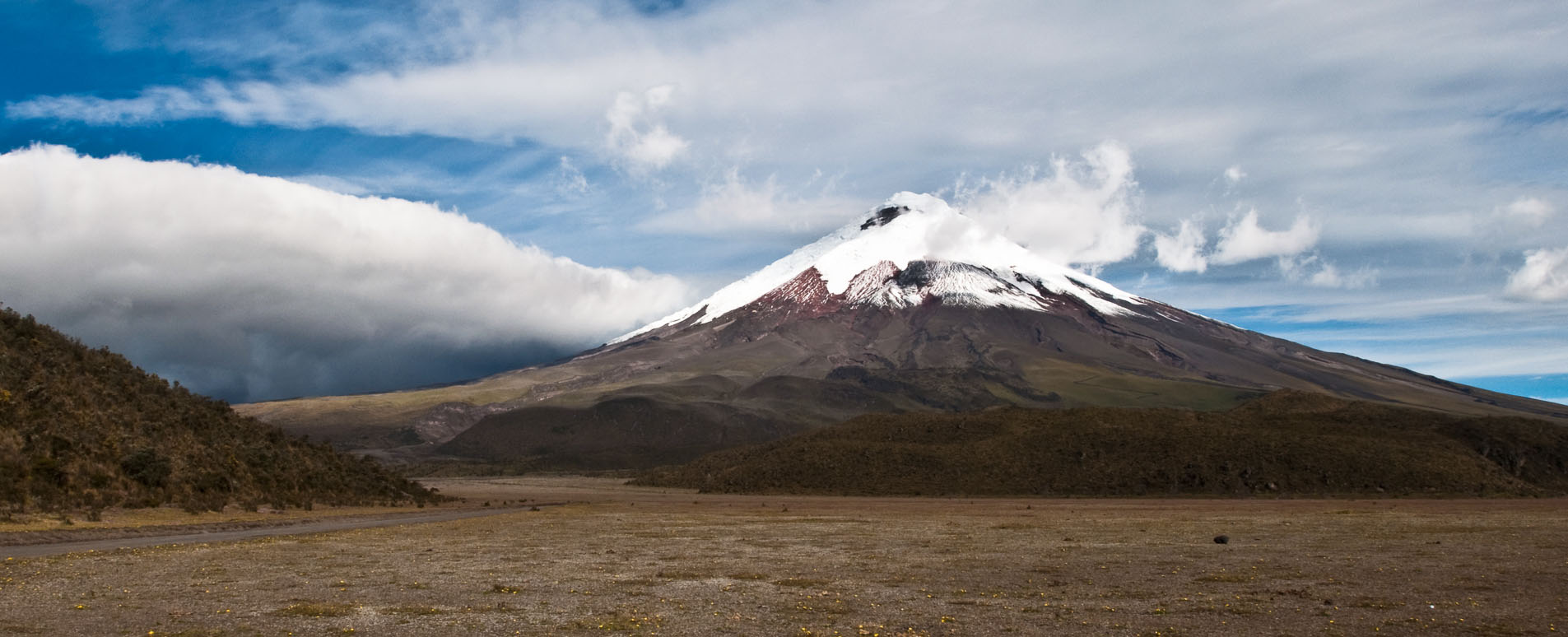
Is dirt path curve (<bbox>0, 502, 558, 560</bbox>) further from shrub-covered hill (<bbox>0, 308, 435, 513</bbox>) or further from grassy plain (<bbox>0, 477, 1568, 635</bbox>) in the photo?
shrub-covered hill (<bbox>0, 308, 435, 513</bbox>)

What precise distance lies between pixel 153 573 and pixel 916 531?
83.0 feet

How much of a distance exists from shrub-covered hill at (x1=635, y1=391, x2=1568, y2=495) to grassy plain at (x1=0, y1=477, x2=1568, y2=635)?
40.2 m

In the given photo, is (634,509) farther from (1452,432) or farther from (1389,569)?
(1452,432)

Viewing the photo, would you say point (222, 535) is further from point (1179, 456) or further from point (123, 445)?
point (1179, 456)

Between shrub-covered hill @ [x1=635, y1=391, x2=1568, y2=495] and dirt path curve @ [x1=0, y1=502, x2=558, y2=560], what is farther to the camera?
shrub-covered hill @ [x1=635, y1=391, x2=1568, y2=495]

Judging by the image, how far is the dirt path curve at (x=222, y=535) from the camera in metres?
25.4

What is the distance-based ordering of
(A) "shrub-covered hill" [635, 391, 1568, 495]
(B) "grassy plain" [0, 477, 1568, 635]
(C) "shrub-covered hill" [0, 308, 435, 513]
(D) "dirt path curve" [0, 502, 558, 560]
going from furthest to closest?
(A) "shrub-covered hill" [635, 391, 1568, 495] → (C) "shrub-covered hill" [0, 308, 435, 513] → (D) "dirt path curve" [0, 502, 558, 560] → (B) "grassy plain" [0, 477, 1568, 635]

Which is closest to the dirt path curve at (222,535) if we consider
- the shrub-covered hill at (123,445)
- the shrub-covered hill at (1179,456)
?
the shrub-covered hill at (123,445)

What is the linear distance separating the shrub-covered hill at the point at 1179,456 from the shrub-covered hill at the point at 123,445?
4486 cm

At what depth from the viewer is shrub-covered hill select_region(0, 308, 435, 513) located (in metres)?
36.9

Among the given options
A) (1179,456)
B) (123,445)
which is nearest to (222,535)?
(123,445)

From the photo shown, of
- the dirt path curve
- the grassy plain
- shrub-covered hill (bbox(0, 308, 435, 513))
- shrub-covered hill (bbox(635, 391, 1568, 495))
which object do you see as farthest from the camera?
shrub-covered hill (bbox(635, 391, 1568, 495))

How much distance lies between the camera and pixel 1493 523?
1596 inches

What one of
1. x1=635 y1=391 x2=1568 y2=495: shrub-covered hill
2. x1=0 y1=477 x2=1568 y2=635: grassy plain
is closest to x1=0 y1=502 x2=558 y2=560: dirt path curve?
x1=0 y1=477 x2=1568 y2=635: grassy plain
